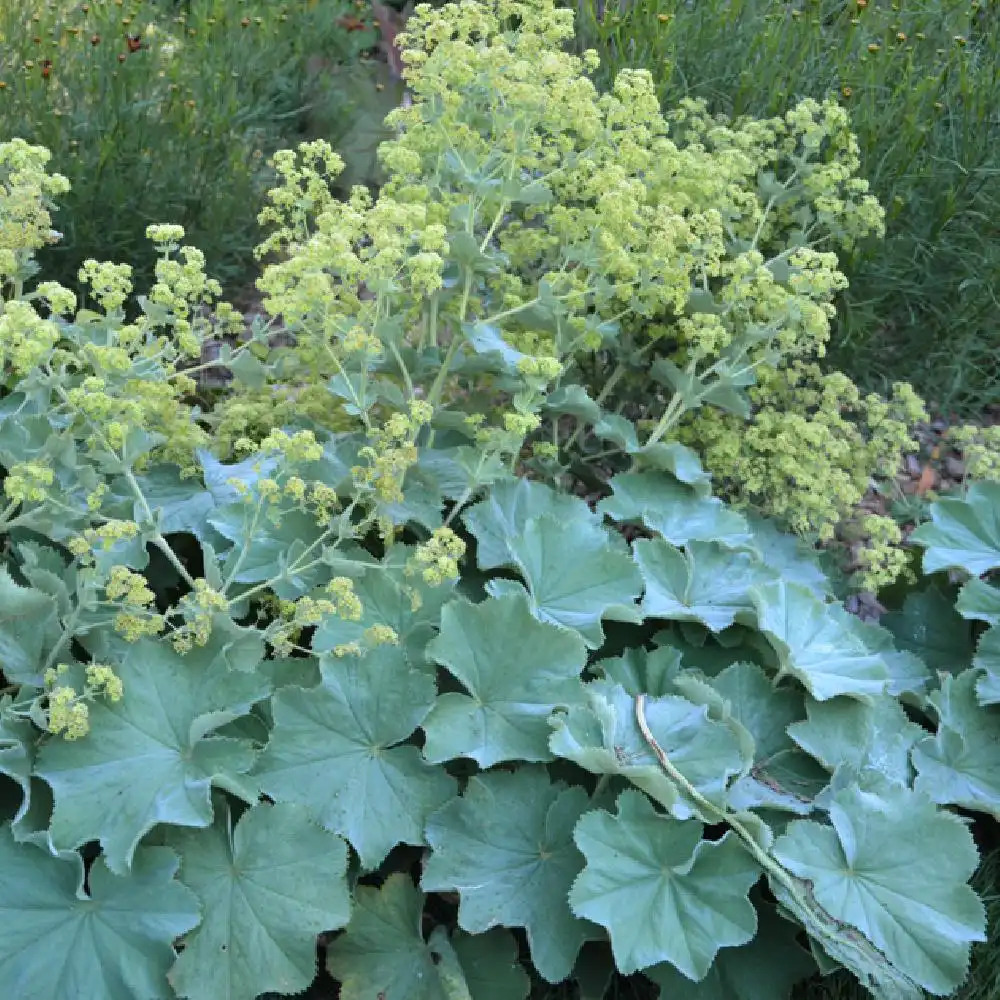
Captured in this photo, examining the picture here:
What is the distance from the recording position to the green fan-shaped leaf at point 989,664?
2221 millimetres

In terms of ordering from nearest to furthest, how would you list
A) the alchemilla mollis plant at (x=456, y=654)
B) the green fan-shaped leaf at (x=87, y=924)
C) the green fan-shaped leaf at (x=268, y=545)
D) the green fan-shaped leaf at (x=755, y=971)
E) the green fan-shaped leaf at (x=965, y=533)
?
1. the green fan-shaped leaf at (x=87, y=924)
2. the alchemilla mollis plant at (x=456, y=654)
3. the green fan-shaped leaf at (x=755, y=971)
4. the green fan-shaped leaf at (x=268, y=545)
5. the green fan-shaped leaf at (x=965, y=533)

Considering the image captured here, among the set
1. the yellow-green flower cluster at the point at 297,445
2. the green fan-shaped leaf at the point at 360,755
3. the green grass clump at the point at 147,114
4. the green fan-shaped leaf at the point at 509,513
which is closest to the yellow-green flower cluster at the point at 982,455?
the green fan-shaped leaf at the point at 509,513

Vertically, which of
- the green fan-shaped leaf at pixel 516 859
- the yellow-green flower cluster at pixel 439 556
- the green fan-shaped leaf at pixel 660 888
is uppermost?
the yellow-green flower cluster at pixel 439 556

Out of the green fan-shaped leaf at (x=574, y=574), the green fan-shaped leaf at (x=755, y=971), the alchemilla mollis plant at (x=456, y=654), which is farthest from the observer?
the green fan-shaped leaf at (x=574, y=574)

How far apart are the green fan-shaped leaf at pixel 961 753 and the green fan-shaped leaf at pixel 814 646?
127 millimetres

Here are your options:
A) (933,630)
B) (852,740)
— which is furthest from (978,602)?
(852,740)

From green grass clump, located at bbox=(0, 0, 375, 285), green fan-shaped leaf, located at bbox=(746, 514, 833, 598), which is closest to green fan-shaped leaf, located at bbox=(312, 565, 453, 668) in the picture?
green fan-shaped leaf, located at bbox=(746, 514, 833, 598)

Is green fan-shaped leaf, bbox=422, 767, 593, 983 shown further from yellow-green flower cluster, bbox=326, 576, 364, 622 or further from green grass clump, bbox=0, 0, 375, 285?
green grass clump, bbox=0, 0, 375, 285

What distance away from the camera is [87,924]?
168 centimetres

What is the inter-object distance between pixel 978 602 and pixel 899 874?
73 centimetres

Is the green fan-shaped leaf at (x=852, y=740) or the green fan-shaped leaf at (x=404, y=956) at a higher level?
the green fan-shaped leaf at (x=852, y=740)

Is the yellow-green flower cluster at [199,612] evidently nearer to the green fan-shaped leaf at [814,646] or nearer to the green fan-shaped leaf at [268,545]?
the green fan-shaped leaf at [268,545]

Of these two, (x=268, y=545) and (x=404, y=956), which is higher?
(x=268, y=545)

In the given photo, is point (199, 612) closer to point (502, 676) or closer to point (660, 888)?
point (502, 676)
